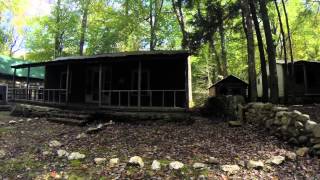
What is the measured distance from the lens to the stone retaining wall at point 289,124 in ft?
27.3

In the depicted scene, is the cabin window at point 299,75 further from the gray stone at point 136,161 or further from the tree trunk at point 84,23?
the tree trunk at point 84,23

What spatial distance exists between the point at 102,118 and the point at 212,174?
26.7 feet

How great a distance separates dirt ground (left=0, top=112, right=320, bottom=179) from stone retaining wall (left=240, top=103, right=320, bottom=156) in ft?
1.06

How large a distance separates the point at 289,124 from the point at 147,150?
4467mm

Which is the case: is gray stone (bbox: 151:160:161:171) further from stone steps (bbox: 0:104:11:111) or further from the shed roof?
the shed roof

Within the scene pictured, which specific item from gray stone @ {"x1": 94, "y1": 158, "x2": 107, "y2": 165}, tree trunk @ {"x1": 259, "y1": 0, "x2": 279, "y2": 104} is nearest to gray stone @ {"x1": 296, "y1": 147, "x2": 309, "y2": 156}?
gray stone @ {"x1": 94, "y1": 158, "x2": 107, "y2": 165}

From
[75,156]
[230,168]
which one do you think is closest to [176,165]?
[230,168]

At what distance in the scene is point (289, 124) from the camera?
934 cm

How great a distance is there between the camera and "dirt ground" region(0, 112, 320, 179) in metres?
6.95

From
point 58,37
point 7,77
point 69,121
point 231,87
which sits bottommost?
point 69,121

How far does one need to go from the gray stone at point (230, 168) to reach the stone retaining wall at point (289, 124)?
2479 millimetres

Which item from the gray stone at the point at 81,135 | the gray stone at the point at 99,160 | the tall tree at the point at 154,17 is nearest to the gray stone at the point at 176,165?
the gray stone at the point at 99,160

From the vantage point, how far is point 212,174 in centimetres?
681

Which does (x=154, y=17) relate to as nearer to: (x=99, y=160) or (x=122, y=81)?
(x=122, y=81)
